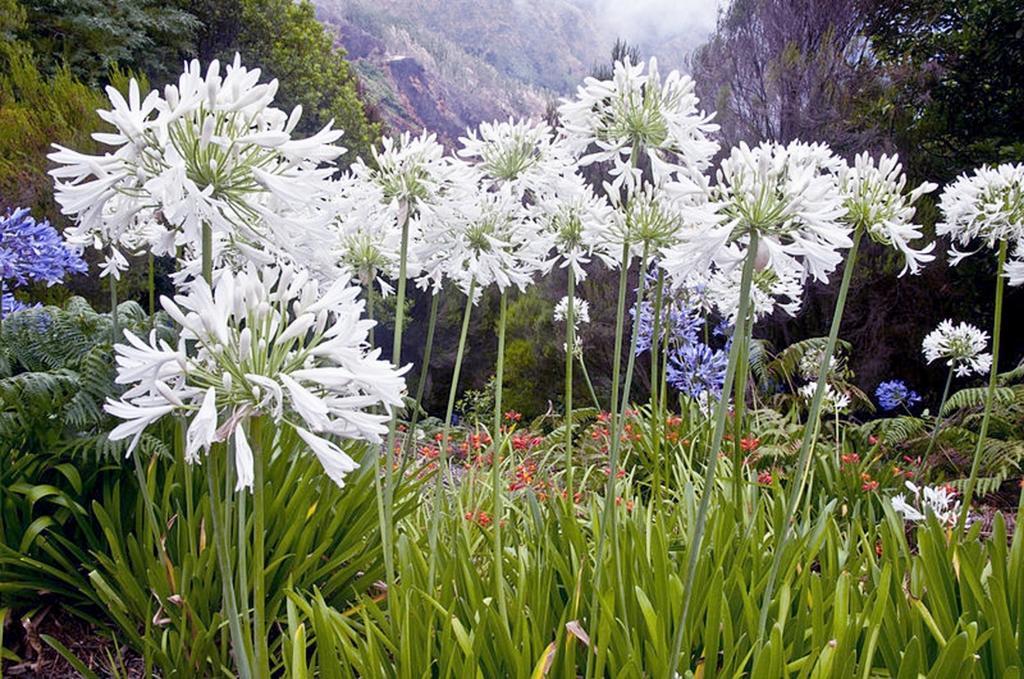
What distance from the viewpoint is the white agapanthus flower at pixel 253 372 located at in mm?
966

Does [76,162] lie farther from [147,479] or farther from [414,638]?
[147,479]

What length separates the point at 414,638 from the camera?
169cm

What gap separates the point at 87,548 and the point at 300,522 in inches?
34.9

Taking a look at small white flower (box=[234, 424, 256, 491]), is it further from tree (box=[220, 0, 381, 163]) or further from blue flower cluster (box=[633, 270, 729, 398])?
tree (box=[220, 0, 381, 163])

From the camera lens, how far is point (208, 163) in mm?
1146

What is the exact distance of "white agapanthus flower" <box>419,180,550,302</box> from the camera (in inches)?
79.3

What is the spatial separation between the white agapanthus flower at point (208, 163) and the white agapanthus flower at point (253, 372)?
0.16 metres

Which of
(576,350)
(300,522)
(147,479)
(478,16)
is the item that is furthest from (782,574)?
(478,16)

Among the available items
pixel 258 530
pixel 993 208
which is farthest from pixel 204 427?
pixel 993 208

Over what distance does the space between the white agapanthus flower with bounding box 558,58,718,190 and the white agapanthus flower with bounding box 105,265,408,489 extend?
3.09 feet

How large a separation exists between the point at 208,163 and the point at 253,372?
38cm

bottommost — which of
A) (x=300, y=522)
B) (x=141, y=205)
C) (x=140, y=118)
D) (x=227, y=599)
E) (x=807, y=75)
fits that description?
(x=300, y=522)

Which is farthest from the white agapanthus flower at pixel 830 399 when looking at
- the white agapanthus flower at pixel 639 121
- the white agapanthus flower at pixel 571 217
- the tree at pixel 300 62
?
the tree at pixel 300 62

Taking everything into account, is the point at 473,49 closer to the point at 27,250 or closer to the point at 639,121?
the point at 27,250
